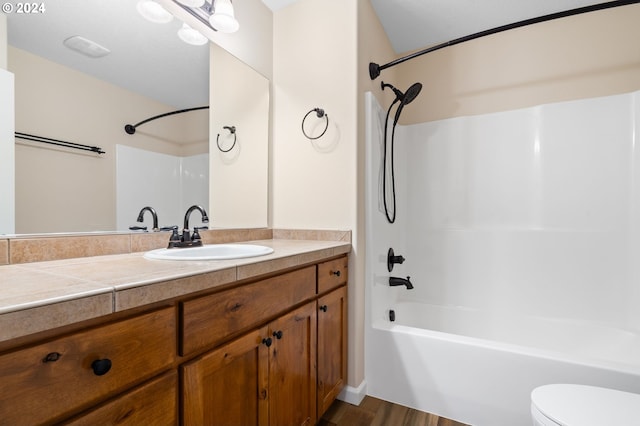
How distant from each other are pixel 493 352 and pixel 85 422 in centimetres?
160

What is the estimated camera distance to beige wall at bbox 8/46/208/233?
0.95m

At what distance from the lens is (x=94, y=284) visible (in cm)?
63

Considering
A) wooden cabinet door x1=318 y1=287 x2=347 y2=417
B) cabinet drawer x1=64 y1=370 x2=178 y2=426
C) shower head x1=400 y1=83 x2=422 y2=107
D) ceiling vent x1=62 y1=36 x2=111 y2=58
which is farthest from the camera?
shower head x1=400 y1=83 x2=422 y2=107

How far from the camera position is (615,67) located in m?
1.96

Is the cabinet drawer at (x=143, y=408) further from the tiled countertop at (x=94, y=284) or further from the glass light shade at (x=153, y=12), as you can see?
the glass light shade at (x=153, y=12)

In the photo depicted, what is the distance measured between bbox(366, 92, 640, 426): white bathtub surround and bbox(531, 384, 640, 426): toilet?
25 centimetres

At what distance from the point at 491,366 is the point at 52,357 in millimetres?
1686

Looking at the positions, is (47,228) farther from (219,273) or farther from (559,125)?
(559,125)

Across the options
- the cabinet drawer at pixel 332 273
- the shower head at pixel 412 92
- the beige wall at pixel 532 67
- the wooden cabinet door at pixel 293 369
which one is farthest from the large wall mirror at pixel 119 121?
the beige wall at pixel 532 67

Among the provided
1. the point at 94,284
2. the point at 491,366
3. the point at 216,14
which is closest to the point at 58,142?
the point at 94,284

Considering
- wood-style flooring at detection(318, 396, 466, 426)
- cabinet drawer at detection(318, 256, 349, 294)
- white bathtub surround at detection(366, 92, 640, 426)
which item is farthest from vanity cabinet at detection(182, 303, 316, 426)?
white bathtub surround at detection(366, 92, 640, 426)

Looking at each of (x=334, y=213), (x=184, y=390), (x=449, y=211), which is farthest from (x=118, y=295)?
(x=449, y=211)

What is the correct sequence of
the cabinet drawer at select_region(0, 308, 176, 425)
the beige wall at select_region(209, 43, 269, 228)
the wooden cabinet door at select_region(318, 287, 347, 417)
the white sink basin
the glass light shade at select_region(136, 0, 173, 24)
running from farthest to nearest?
the beige wall at select_region(209, 43, 269, 228) → the wooden cabinet door at select_region(318, 287, 347, 417) → the glass light shade at select_region(136, 0, 173, 24) → the white sink basin → the cabinet drawer at select_region(0, 308, 176, 425)

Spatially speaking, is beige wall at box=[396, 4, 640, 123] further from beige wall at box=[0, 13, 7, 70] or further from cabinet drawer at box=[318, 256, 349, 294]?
beige wall at box=[0, 13, 7, 70]
